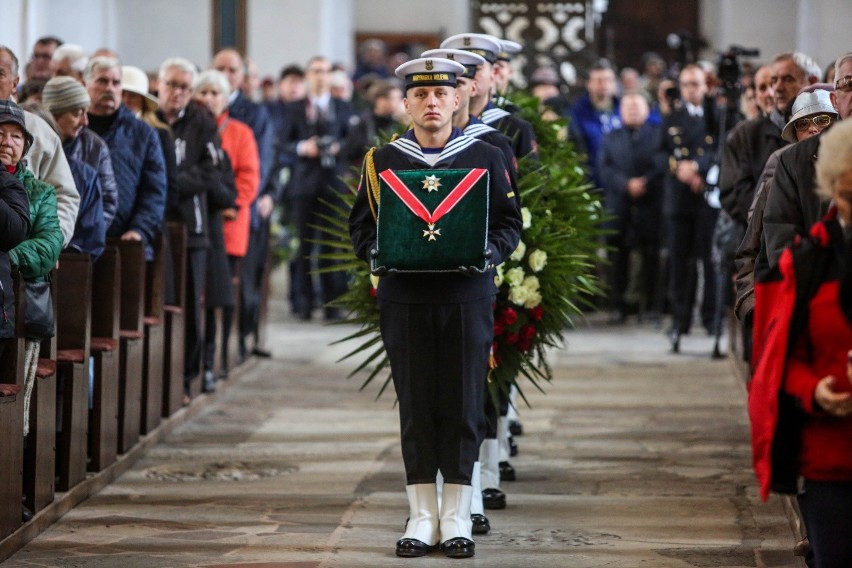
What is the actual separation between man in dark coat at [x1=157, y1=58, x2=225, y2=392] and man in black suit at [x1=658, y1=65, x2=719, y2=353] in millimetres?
3905

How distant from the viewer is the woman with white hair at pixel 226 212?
8.86 m

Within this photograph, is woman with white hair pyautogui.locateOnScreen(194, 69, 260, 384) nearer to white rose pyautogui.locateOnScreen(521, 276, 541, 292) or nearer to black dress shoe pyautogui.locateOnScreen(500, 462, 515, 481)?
black dress shoe pyautogui.locateOnScreen(500, 462, 515, 481)

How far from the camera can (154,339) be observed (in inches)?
294

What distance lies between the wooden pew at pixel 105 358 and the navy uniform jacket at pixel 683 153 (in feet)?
17.3

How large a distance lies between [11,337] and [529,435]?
3.31m

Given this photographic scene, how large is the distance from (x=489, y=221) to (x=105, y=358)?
2.04 meters

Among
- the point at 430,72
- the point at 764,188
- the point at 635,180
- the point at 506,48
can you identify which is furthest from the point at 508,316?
the point at 635,180

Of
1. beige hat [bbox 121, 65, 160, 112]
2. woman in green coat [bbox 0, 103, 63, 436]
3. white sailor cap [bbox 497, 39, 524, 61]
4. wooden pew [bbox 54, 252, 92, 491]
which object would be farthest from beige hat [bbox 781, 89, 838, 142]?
beige hat [bbox 121, 65, 160, 112]

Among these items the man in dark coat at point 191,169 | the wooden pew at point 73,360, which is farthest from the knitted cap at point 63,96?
the man in dark coat at point 191,169

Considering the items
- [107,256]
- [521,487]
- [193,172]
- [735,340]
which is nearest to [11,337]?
[107,256]

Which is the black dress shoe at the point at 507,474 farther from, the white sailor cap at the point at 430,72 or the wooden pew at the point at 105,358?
the white sailor cap at the point at 430,72

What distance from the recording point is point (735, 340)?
411 inches

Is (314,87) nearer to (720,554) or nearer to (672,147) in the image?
(672,147)

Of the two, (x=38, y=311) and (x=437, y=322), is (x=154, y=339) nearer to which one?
(x=38, y=311)
